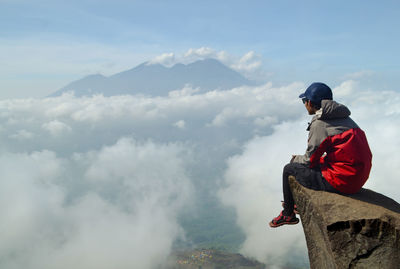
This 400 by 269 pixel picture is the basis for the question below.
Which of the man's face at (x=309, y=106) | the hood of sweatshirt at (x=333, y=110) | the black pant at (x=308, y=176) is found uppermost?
the man's face at (x=309, y=106)

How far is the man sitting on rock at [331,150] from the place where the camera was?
6449mm

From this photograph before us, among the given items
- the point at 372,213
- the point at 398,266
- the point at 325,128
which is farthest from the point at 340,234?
the point at 325,128

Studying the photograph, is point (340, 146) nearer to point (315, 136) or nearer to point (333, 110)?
point (315, 136)

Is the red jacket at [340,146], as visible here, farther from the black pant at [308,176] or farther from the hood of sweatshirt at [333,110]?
the black pant at [308,176]

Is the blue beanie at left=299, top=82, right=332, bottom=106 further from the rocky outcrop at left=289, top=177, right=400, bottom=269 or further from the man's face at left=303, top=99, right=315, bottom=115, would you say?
the rocky outcrop at left=289, top=177, right=400, bottom=269

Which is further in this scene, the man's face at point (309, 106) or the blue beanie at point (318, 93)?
the man's face at point (309, 106)

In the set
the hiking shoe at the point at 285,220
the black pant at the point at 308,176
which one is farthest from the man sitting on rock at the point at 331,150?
the hiking shoe at the point at 285,220

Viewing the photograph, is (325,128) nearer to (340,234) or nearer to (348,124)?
(348,124)

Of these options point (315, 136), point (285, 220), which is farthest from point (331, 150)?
point (285, 220)

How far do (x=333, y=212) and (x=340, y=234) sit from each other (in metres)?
0.55

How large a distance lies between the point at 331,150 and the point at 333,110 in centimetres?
108

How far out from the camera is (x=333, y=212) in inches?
260

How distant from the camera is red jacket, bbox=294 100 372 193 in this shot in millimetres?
6426

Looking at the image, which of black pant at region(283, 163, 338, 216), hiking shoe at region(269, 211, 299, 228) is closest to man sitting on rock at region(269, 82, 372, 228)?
black pant at region(283, 163, 338, 216)
